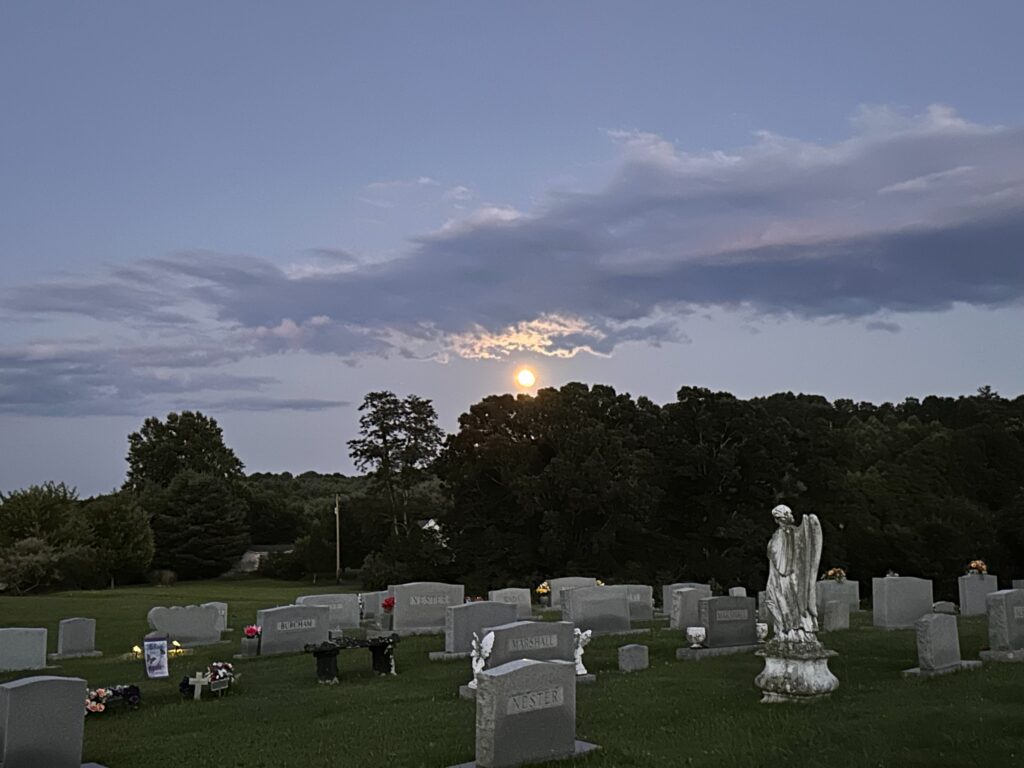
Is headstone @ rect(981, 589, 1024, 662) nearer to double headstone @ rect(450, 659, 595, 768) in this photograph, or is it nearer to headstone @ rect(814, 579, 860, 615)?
double headstone @ rect(450, 659, 595, 768)

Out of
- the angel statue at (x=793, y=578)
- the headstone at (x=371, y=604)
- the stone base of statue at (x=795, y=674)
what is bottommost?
the headstone at (x=371, y=604)

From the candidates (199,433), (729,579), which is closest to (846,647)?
(729,579)

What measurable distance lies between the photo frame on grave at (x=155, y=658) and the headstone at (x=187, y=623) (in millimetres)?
5529

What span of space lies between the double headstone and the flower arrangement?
693 cm

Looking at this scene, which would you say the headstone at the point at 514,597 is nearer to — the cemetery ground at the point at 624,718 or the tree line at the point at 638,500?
the cemetery ground at the point at 624,718

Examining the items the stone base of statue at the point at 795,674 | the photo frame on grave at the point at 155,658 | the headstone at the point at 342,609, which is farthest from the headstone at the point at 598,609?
the stone base of statue at the point at 795,674

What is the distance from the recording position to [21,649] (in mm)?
19406

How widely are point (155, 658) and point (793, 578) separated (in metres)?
11.5

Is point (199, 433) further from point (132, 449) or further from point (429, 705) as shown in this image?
point (429, 705)

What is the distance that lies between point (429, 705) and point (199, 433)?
231 ft

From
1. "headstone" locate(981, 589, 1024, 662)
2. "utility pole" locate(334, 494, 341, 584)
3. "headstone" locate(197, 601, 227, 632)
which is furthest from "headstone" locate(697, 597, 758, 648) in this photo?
"utility pole" locate(334, 494, 341, 584)

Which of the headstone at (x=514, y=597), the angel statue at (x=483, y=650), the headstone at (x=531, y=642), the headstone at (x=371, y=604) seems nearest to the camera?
the angel statue at (x=483, y=650)

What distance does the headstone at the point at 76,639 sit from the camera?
21938 millimetres

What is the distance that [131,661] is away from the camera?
811 inches
